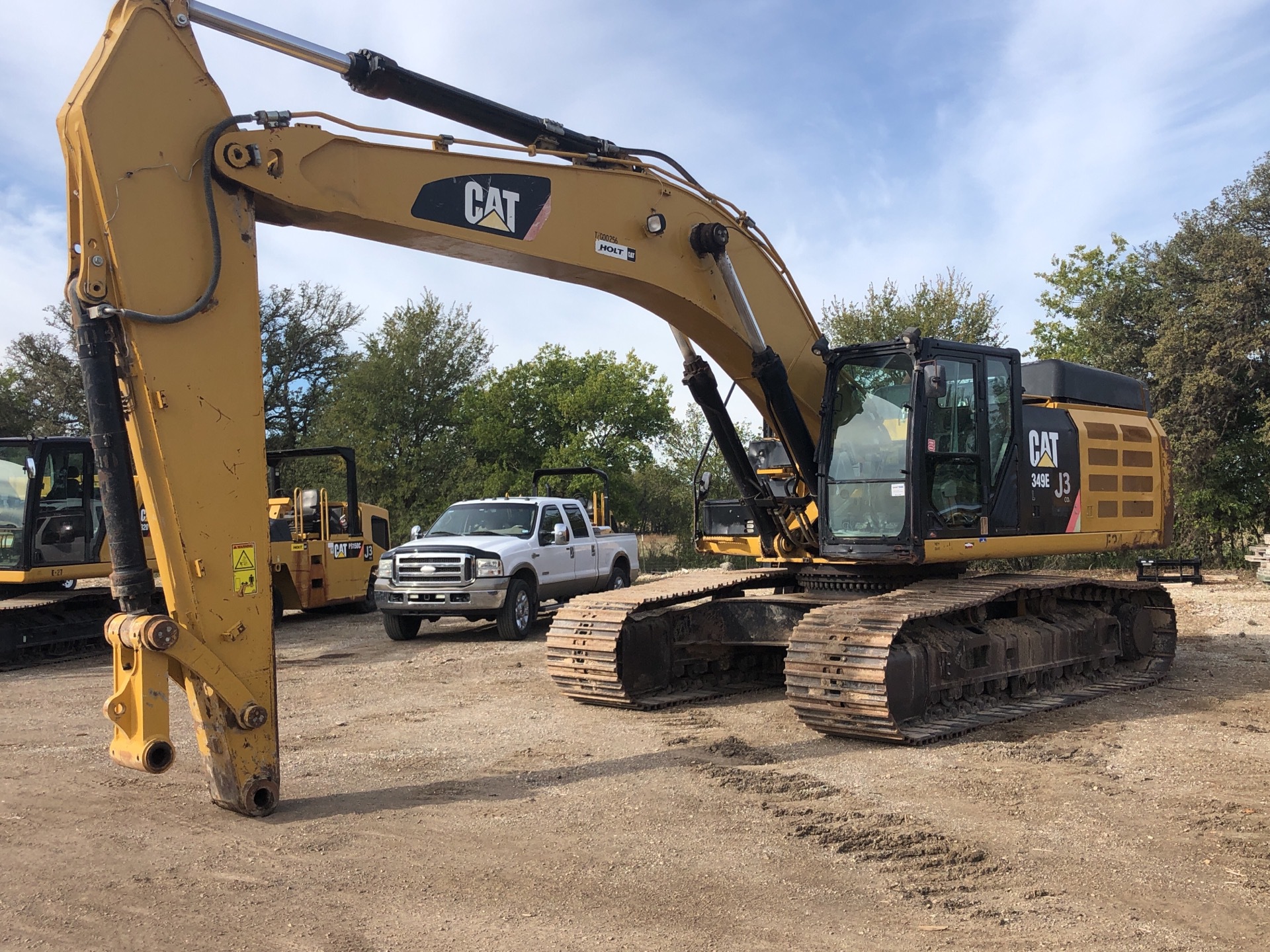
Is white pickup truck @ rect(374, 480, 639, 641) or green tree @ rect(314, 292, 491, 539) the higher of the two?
green tree @ rect(314, 292, 491, 539)

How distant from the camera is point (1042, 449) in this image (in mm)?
9312

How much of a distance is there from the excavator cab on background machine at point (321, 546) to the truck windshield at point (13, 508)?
3.63m

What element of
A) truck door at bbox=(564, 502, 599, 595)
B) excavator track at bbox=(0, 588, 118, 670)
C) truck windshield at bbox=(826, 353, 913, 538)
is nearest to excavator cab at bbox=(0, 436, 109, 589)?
excavator track at bbox=(0, 588, 118, 670)

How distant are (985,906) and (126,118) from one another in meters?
5.64

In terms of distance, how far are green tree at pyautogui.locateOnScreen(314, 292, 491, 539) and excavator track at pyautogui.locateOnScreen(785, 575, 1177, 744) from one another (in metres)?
26.5

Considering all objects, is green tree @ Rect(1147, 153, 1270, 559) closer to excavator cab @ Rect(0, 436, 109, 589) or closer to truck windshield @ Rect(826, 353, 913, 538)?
truck windshield @ Rect(826, 353, 913, 538)

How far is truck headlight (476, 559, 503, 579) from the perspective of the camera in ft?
45.8

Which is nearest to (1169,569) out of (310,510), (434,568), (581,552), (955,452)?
(581,552)

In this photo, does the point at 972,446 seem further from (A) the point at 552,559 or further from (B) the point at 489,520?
(B) the point at 489,520

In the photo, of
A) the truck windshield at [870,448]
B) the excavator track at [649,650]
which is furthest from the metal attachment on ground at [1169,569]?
the truck windshield at [870,448]

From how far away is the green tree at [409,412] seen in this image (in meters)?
35.1

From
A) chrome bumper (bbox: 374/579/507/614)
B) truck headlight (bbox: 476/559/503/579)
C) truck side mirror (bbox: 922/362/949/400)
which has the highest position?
truck side mirror (bbox: 922/362/949/400)

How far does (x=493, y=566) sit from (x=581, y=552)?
8.30 ft

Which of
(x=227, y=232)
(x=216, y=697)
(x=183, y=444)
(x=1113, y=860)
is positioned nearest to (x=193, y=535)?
(x=183, y=444)
